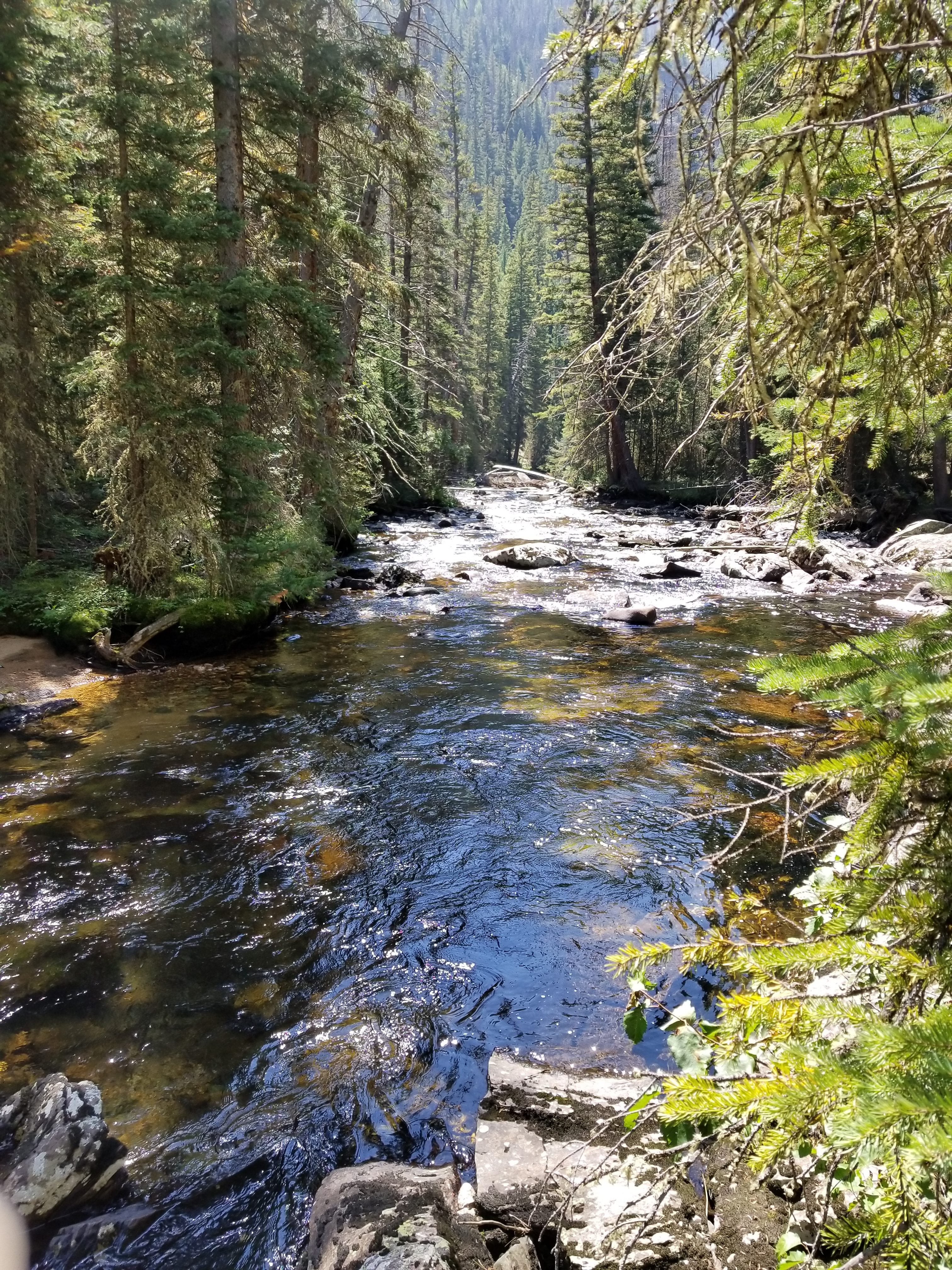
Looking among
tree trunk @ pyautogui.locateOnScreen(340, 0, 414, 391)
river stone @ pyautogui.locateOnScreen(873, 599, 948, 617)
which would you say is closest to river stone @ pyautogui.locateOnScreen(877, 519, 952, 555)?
river stone @ pyautogui.locateOnScreen(873, 599, 948, 617)

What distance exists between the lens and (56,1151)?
301 centimetres

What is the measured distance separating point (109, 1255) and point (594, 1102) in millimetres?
2018

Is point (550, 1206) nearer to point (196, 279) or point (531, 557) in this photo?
point (196, 279)

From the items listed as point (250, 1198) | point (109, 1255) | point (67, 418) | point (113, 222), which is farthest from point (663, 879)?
point (67, 418)

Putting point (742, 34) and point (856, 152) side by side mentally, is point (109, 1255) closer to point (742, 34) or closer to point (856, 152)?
point (742, 34)

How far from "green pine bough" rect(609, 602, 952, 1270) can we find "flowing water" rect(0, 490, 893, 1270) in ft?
6.13

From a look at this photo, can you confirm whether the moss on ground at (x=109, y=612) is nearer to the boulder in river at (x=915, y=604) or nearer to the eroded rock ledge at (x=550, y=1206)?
the eroded rock ledge at (x=550, y=1206)

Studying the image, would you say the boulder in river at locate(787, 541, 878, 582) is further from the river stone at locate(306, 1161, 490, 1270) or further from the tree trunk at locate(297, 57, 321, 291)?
the river stone at locate(306, 1161, 490, 1270)

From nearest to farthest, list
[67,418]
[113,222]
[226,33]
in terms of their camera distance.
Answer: [113,222] → [226,33] → [67,418]

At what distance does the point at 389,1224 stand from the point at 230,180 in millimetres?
12851

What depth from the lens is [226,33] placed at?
1079cm

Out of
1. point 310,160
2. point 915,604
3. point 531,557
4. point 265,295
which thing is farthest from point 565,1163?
point 310,160

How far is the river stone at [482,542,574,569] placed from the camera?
17.5 metres

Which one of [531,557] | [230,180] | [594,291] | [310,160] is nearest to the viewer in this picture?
[230,180]
